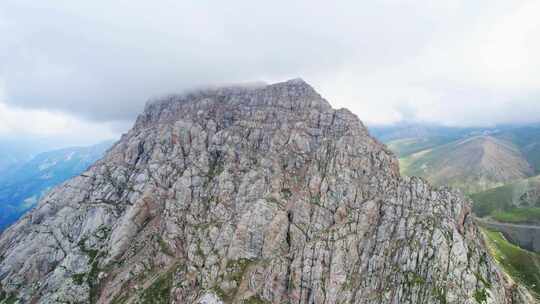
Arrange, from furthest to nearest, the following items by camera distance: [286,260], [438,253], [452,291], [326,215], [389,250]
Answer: [326,215], [286,260], [389,250], [438,253], [452,291]

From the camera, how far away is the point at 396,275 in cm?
14175

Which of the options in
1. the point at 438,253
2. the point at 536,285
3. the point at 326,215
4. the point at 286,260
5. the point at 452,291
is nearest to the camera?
the point at 452,291

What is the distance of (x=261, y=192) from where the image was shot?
194375 millimetres

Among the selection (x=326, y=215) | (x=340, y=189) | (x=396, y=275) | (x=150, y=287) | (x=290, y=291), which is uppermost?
(x=340, y=189)

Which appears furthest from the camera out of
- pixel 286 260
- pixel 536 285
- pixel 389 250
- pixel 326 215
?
pixel 536 285

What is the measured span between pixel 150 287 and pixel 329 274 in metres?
98.1

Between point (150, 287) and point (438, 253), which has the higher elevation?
point (438, 253)

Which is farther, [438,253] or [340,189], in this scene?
[340,189]

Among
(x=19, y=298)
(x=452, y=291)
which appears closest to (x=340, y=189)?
(x=452, y=291)

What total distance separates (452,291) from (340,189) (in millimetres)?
72918

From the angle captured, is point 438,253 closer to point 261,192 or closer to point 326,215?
point 326,215

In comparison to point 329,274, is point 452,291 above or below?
above

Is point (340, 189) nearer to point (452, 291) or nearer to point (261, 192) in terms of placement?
point (261, 192)

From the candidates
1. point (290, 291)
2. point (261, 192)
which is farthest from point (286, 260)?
point (261, 192)
